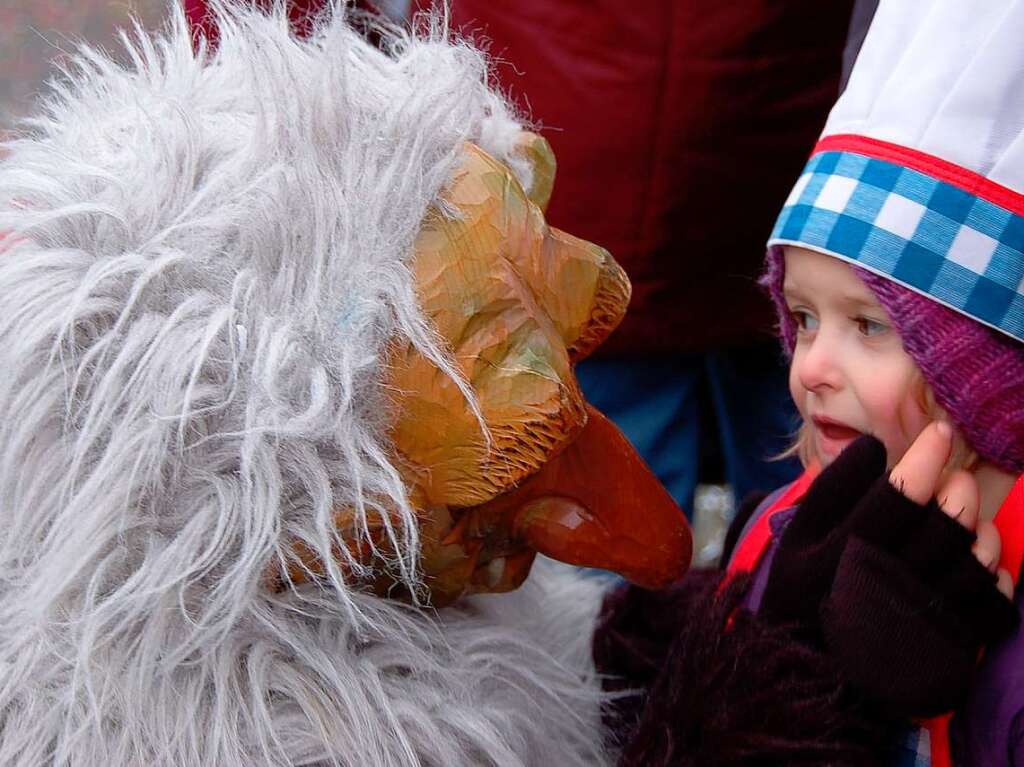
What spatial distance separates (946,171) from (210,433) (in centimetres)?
60

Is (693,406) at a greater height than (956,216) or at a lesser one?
lesser

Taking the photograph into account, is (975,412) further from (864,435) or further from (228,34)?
(228,34)

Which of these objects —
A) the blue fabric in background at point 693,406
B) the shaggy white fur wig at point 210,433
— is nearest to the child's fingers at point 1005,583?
the shaggy white fur wig at point 210,433

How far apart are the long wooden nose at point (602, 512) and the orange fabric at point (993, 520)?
0.11 m

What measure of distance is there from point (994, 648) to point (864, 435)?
0.60 feet

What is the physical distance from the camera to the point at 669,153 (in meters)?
1.17

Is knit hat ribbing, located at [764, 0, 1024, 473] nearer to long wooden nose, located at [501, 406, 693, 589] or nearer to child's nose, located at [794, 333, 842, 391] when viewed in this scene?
child's nose, located at [794, 333, 842, 391]

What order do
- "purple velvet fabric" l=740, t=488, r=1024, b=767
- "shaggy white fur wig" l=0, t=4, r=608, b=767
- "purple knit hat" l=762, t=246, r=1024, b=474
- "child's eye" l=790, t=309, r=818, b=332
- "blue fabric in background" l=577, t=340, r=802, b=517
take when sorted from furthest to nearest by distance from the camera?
"blue fabric in background" l=577, t=340, r=802, b=517 → "child's eye" l=790, t=309, r=818, b=332 → "purple knit hat" l=762, t=246, r=1024, b=474 → "purple velvet fabric" l=740, t=488, r=1024, b=767 → "shaggy white fur wig" l=0, t=4, r=608, b=767

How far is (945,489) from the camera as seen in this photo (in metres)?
0.79

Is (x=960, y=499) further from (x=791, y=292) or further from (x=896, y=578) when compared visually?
(x=791, y=292)

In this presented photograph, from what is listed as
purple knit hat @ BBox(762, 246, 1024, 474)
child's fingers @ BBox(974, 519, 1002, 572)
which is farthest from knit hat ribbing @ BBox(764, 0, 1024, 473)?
child's fingers @ BBox(974, 519, 1002, 572)

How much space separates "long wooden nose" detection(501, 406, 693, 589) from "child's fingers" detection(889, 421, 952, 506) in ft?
0.55

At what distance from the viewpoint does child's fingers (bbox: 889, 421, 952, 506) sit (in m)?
0.77

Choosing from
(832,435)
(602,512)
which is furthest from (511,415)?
(832,435)
